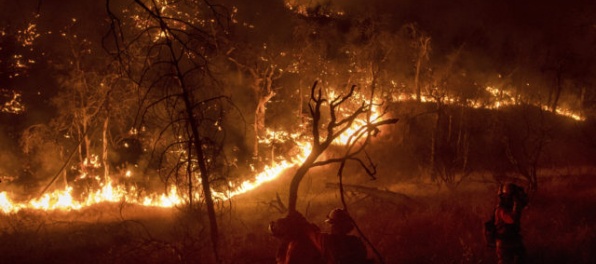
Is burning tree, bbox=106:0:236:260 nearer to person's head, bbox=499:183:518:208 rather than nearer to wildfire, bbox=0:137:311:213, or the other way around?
wildfire, bbox=0:137:311:213

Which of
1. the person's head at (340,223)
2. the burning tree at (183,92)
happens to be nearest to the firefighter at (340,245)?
the person's head at (340,223)

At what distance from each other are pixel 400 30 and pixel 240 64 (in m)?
14.1

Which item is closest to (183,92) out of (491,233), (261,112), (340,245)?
(340,245)

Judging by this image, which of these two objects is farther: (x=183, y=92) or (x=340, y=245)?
(x=183, y=92)

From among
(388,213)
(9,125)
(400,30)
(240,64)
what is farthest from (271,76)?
(388,213)

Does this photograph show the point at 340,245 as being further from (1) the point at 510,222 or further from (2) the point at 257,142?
(2) the point at 257,142

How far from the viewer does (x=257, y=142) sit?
27.5 m

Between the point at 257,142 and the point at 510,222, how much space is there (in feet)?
71.0

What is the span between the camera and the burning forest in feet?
28.2

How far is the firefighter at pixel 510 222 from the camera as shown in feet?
21.6

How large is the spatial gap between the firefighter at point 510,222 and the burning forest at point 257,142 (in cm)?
103

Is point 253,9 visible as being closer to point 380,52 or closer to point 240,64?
point 240,64

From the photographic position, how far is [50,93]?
24.6 metres

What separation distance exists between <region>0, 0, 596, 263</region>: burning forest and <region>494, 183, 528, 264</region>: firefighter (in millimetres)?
1026
